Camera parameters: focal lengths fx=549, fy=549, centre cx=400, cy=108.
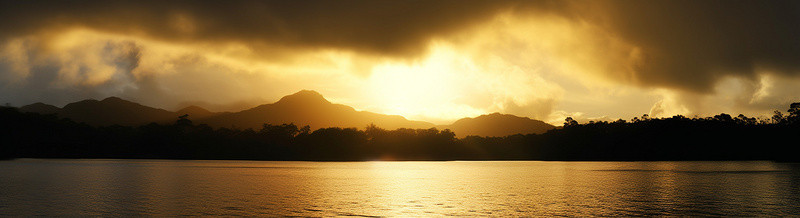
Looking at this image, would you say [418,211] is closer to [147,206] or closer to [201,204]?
[201,204]

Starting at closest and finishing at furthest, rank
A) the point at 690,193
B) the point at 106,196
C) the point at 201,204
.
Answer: the point at 201,204
the point at 106,196
the point at 690,193

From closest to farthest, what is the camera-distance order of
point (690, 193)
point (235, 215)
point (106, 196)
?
1. point (235, 215)
2. point (106, 196)
3. point (690, 193)

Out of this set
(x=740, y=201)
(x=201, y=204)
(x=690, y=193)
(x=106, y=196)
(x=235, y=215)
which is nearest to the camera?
(x=235, y=215)

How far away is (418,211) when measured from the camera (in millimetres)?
50375

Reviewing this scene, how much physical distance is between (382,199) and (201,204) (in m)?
19.1

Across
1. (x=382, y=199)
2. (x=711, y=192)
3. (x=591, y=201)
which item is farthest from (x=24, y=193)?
(x=711, y=192)

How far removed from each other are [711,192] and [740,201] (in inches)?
531

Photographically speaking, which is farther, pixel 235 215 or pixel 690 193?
pixel 690 193

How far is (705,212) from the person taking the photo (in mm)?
48750

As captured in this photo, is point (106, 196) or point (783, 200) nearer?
point (783, 200)

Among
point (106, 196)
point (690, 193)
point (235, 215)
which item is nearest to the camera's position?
point (235, 215)

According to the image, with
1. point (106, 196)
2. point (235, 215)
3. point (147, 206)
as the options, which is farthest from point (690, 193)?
point (106, 196)

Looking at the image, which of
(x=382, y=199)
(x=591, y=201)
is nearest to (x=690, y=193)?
(x=591, y=201)

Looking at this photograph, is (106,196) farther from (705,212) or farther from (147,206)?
(705,212)
